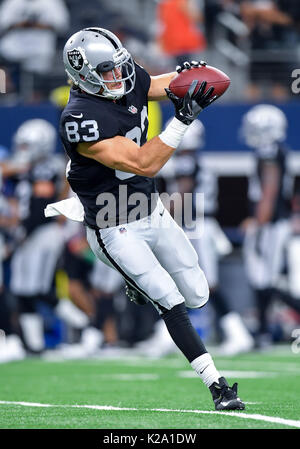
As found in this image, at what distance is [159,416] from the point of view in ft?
14.5

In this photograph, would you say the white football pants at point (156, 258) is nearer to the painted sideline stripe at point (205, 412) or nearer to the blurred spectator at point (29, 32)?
the painted sideline stripe at point (205, 412)

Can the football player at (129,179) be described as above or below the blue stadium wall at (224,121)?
above

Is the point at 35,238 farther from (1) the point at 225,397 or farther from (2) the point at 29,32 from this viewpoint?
(1) the point at 225,397

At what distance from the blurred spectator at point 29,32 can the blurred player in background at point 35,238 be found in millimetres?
2786

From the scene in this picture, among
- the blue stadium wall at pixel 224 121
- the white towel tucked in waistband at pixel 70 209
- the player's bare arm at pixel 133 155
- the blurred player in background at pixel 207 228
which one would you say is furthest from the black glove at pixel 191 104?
the blue stadium wall at pixel 224 121

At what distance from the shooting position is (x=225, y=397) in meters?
4.57

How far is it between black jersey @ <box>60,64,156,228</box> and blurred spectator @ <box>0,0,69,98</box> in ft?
22.1

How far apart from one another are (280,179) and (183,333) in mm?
4409

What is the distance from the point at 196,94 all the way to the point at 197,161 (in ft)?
14.6

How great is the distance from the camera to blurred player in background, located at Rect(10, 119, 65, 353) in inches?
346

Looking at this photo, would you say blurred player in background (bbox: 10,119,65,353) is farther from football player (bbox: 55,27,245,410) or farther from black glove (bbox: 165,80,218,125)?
black glove (bbox: 165,80,218,125)

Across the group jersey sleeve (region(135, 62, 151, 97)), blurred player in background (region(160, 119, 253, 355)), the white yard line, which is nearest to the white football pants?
jersey sleeve (region(135, 62, 151, 97))

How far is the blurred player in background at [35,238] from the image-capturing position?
879 cm
